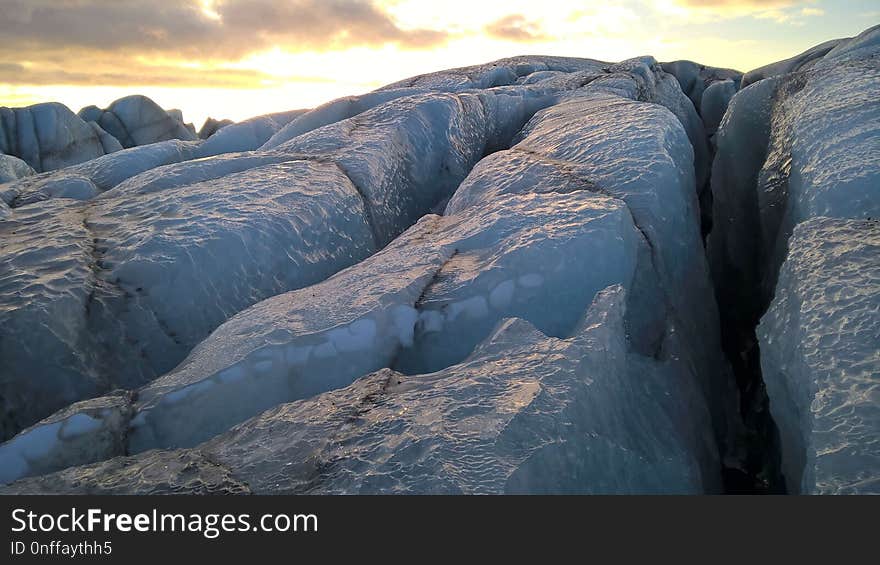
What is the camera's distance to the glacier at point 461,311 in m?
2.88

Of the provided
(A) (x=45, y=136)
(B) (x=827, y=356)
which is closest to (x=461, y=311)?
(B) (x=827, y=356)

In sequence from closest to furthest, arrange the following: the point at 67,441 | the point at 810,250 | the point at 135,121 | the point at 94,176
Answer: the point at 67,441 < the point at 810,250 < the point at 94,176 < the point at 135,121

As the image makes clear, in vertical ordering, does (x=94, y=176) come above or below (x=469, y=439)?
above

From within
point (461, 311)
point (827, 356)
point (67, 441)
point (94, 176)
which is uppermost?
point (94, 176)

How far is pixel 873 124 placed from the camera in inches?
186

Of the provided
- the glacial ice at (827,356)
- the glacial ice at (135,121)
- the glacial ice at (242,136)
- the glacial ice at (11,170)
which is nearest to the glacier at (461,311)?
the glacial ice at (827,356)

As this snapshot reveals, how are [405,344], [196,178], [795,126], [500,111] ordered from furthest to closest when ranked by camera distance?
[500,111] → [196,178] → [795,126] → [405,344]

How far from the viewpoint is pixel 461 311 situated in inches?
157

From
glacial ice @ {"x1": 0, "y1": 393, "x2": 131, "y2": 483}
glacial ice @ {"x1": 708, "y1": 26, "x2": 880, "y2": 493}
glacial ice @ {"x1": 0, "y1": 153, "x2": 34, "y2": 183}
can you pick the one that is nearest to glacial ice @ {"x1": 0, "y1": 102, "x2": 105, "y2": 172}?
glacial ice @ {"x1": 0, "y1": 153, "x2": 34, "y2": 183}

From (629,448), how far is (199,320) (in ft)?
10.5

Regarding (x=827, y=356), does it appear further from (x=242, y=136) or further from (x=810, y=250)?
(x=242, y=136)

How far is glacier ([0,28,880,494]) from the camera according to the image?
2.88 metres
